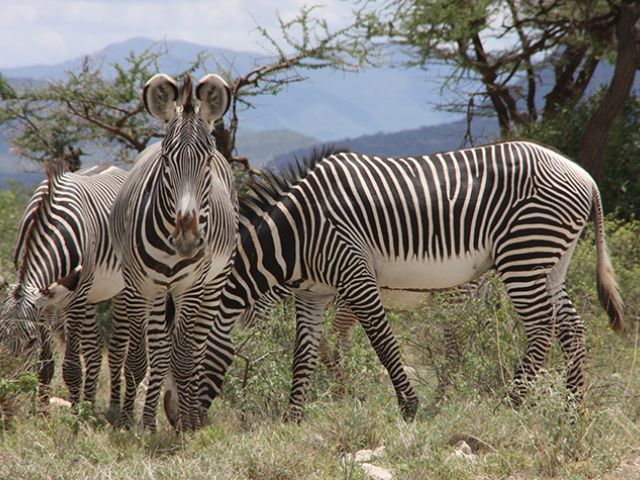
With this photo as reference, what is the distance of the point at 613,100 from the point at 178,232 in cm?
988

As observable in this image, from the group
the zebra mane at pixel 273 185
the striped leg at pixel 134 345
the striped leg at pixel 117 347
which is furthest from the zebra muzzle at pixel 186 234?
the striped leg at pixel 117 347

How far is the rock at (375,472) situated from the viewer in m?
4.34

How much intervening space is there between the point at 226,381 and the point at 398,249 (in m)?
2.23

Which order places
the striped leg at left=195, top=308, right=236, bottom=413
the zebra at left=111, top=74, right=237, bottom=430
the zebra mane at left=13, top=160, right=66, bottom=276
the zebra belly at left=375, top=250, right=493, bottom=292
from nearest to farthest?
the zebra at left=111, top=74, right=237, bottom=430 → the zebra mane at left=13, top=160, right=66, bottom=276 → the zebra belly at left=375, top=250, right=493, bottom=292 → the striped leg at left=195, top=308, right=236, bottom=413

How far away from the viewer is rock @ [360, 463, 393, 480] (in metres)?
4.34

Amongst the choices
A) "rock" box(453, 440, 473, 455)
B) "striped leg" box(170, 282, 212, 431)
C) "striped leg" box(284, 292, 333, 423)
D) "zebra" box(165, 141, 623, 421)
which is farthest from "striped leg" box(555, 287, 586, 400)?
"striped leg" box(170, 282, 212, 431)

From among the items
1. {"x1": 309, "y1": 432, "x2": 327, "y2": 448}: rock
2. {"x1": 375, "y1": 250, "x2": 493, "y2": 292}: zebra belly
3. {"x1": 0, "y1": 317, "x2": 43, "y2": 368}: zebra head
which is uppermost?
{"x1": 375, "y1": 250, "x2": 493, "y2": 292}: zebra belly

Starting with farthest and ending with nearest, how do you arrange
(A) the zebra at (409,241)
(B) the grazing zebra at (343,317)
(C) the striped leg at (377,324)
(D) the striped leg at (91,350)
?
(D) the striped leg at (91,350)
(B) the grazing zebra at (343,317)
(A) the zebra at (409,241)
(C) the striped leg at (377,324)

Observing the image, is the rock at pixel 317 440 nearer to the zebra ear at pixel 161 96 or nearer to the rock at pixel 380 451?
the rock at pixel 380 451

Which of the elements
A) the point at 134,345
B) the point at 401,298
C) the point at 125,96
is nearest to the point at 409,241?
the point at 401,298

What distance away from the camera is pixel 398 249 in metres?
6.30

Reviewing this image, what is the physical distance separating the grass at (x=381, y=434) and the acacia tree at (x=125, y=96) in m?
5.49

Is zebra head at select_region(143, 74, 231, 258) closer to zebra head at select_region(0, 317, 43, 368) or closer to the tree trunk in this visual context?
zebra head at select_region(0, 317, 43, 368)

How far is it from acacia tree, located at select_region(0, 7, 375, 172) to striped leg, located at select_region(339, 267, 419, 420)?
5.70m
